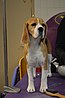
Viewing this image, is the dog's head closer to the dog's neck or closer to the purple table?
the dog's neck

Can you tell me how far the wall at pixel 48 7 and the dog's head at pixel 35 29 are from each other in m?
1.66

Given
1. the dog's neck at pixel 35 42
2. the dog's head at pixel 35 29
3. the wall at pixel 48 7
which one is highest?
the wall at pixel 48 7

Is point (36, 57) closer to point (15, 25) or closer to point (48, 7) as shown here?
point (15, 25)

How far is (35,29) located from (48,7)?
5.69 ft

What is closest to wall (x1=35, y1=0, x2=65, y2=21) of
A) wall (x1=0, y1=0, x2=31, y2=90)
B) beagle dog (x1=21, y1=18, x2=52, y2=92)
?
wall (x1=0, y1=0, x2=31, y2=90)

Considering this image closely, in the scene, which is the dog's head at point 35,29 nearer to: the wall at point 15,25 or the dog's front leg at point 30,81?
the dog's front leg at point 30,81

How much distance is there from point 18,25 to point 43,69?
1559mm


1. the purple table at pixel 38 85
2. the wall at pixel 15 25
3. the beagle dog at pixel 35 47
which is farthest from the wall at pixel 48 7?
the beagle dog at pixel 35 47

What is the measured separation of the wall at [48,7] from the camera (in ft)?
8.34

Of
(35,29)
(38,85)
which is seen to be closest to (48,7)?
(38,85)

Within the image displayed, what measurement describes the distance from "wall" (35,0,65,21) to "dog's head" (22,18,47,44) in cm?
166

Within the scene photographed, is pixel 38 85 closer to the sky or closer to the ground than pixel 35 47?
closer to the ground

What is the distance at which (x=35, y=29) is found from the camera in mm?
897

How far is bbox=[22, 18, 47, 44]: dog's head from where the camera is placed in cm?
89
